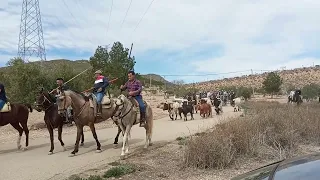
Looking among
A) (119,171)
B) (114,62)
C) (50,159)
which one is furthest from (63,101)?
(114,62)

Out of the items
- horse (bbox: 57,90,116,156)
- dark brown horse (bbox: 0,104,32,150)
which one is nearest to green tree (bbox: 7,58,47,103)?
dark brown horse (bbox: 0,104,32,150)

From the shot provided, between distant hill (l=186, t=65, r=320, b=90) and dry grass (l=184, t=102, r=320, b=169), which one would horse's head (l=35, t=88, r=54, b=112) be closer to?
dry grass (l=184, t=102, r=320, b=169)

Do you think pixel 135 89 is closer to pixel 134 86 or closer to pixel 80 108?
pixel 134 86

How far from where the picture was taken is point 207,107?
95.5ft

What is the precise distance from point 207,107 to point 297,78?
70.1m

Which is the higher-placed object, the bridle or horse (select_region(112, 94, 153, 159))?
the bridle

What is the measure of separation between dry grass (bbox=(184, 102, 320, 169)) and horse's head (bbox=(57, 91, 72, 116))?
4.71 metres

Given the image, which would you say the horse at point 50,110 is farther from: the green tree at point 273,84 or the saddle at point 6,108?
the green tree at point 273,84

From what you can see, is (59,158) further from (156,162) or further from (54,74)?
(54,74)

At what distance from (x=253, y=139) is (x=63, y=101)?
624cm

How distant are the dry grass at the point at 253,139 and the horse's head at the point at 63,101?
15.4 feet

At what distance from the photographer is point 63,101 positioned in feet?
42.7

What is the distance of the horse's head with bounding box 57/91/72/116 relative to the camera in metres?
12.9

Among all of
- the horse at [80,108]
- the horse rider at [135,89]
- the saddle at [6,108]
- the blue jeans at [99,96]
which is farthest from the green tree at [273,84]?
the saddle at [6,108]
